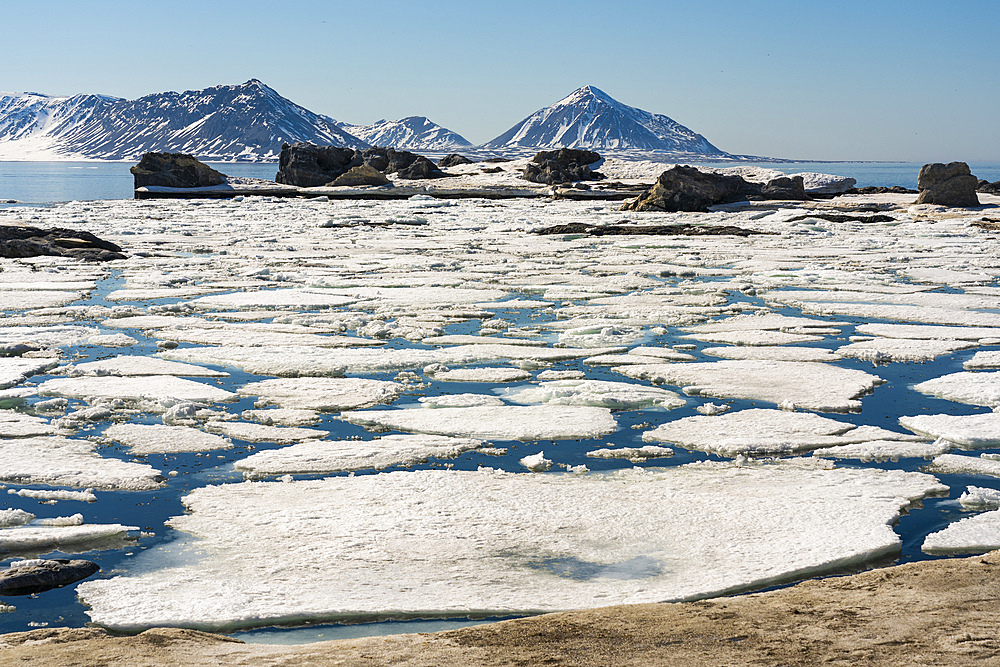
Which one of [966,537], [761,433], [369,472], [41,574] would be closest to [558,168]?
[761,433]

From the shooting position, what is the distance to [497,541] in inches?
106

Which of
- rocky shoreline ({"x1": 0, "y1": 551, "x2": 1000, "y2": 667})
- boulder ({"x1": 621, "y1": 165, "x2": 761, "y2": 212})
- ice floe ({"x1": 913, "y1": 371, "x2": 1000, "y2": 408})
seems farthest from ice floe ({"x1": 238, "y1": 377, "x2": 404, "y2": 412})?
boulder ({"x1": 621, "y1": 165, "x2": 761, "y2": 212})

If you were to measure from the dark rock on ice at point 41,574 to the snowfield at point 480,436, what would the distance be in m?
0.09

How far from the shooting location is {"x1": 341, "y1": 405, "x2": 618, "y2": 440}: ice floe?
381 cm

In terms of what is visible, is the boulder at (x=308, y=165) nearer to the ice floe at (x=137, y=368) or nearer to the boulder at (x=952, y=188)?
the boulder at (x=952, y=188)

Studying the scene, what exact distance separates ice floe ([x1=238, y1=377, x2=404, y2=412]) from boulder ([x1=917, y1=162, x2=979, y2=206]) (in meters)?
21.2

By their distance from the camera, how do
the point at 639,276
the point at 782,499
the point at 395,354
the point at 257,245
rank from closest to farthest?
the point at 782,499 → the point at 395,354 → the point at 639,276 → the point at 257,245

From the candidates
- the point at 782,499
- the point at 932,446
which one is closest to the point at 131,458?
the point at 782,499

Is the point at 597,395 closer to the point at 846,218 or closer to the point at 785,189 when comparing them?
the point at 846,218

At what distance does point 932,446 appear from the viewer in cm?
359

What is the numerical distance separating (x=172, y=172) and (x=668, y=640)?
108 ft

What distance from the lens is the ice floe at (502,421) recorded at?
3809 millimetres

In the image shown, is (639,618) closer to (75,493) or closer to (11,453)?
(75,493)

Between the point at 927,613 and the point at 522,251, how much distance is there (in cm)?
1040
